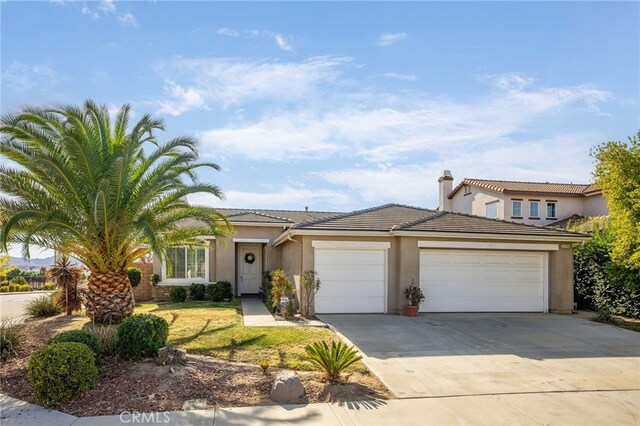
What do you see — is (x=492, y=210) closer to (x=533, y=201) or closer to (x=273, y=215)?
(x=533, y=201)

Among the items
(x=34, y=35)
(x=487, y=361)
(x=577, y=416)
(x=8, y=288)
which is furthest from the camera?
(x=8, y=288)

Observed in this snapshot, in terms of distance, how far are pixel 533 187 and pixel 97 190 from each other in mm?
29877

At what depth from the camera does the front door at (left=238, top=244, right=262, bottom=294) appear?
2116cm

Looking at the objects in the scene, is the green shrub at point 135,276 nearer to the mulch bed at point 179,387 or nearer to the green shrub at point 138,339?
the mulch bed at point 179,387

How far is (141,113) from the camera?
11.9 metres

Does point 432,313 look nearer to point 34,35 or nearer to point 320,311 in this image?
point 320,311

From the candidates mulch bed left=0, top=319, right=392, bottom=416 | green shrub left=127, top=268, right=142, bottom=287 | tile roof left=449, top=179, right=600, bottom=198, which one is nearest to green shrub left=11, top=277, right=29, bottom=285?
green shrub left=127, top=268, right=142, bottom=287

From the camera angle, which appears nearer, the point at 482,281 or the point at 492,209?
the point at 482,281

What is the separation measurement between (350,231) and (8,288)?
24851mm

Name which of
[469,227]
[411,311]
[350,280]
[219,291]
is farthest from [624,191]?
[219,291]

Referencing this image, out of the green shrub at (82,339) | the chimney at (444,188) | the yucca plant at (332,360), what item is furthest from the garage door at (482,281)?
the chimney at (444,188)

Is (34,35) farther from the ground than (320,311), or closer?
farther from the ground

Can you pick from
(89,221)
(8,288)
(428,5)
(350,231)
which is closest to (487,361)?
(350,231)

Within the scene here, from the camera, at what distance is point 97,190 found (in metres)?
10.5
